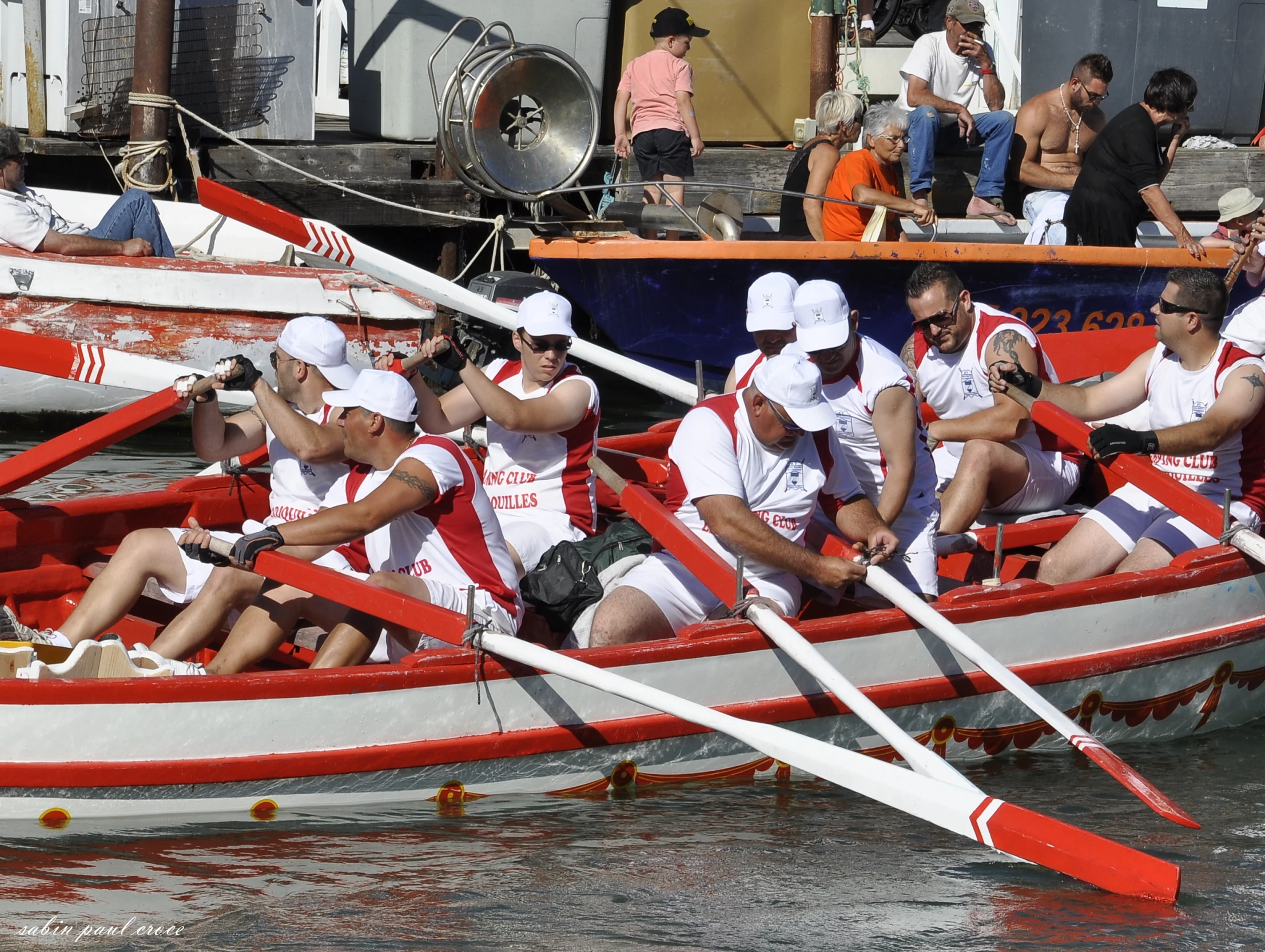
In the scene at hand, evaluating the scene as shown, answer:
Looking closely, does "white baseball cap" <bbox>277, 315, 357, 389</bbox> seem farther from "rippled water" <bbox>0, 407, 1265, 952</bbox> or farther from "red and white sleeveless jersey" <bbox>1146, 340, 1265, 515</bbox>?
"red and white sleeveless jersey" <bbox>1146, 340, 1265, 515</bbox>

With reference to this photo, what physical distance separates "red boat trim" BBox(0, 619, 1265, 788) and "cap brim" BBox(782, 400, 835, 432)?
3.17 ft

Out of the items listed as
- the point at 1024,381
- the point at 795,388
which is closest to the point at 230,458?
the point at 795,388

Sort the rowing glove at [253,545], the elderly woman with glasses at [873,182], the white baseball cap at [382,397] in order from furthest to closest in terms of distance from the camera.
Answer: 1. the elderly woman with glasses at [873,182]
2. the white baseball cap at [382,397]
3. the rowing glove at [253,545]

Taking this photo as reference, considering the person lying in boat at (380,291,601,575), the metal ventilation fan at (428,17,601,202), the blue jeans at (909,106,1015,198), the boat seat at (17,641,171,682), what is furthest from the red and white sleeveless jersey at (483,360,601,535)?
the blue jeans at (909,106,1015,198)

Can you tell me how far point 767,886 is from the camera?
4715mm

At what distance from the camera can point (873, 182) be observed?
9.72 metres

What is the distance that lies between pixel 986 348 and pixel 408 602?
280 cm

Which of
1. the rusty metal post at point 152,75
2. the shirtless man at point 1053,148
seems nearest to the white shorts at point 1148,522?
the shirtless man at point 1053,148

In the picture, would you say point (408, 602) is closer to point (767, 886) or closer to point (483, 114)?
point (767, 886)

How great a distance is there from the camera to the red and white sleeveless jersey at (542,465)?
19.7 ft

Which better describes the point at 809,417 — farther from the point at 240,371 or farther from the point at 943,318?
the point at 240,371

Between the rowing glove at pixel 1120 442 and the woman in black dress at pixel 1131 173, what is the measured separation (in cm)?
400

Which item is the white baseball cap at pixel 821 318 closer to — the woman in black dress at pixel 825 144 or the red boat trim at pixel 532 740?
the red boat trim at pixel 532 740

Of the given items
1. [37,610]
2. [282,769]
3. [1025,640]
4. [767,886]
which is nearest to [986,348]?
[1025,640]
